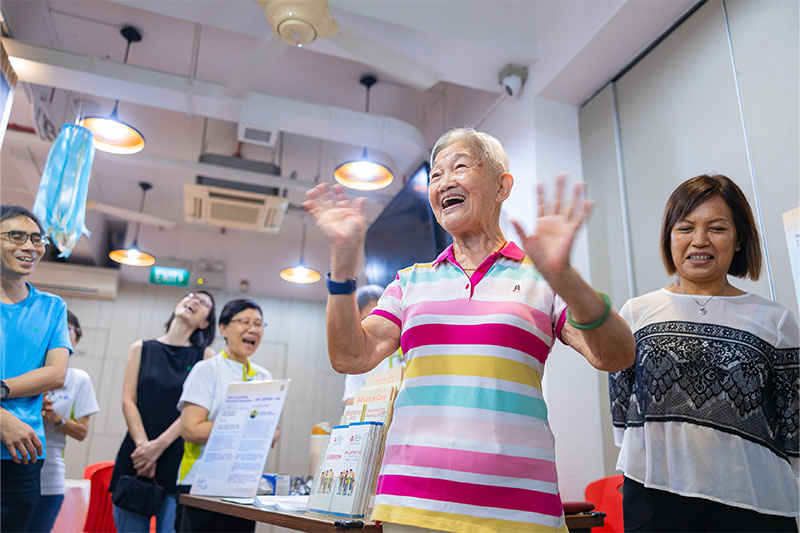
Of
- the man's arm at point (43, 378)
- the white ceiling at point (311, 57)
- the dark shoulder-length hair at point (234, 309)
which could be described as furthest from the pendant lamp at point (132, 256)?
the man's arm at point (43, 378)

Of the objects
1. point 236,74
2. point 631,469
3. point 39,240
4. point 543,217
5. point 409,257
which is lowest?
point 631,469

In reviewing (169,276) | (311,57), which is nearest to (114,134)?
(311,57)

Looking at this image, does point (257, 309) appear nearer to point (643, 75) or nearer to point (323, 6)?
point (323, 6)

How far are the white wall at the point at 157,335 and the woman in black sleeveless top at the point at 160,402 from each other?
525 cm

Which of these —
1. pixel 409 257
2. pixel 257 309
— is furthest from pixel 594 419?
pixel 257 309

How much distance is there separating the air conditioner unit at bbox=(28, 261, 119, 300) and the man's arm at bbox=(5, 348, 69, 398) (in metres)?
6.34

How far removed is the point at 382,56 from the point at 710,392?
7.59ft

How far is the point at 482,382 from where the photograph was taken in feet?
3.63

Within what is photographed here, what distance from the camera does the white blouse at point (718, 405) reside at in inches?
58.6

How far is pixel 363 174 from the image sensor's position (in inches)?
186

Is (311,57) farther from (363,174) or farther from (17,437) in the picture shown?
(17,437)

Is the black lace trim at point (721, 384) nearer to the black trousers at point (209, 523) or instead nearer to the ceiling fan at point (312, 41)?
the black trousers at point (209, 523)

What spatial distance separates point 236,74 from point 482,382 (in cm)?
284

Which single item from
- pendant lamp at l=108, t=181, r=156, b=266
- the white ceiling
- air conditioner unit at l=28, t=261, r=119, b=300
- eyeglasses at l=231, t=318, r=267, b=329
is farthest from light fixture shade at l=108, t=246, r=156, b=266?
eyeglasses at l=231, t=318, r=267, b=329
